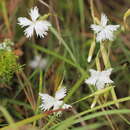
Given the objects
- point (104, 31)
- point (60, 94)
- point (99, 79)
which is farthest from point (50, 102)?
point (104, 31)

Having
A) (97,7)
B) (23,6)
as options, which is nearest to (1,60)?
(23,6)

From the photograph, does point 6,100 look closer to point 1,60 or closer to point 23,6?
point 1,60

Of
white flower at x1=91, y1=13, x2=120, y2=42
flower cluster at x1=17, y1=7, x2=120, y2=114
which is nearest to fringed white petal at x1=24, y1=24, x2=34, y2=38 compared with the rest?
flower cluster at x1=17, y1=7, x2=120, y2=114

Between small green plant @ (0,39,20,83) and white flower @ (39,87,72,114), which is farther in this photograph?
small green plant @ (0,39,20,83)

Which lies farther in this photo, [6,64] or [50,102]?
[6,64]

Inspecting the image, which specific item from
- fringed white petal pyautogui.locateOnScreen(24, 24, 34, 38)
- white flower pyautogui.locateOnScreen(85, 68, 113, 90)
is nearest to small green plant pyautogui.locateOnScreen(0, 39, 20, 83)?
fringed white petal pyautogui.locateOnScreen(24, 24, 34, 38)

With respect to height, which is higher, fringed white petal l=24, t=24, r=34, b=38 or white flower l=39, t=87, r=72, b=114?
fringed white petal l=24, t=24, r=34, b=38

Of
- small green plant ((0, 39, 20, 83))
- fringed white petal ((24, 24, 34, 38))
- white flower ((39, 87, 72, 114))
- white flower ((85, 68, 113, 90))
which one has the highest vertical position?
fringed white petal ((24, 24, 34, 38))

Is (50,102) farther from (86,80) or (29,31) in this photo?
(29,31)

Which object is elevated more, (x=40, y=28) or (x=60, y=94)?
(x=40, y=28)

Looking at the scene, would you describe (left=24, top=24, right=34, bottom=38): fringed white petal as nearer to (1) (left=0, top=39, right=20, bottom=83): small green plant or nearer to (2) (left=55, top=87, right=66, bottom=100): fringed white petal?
(1) (left=0, top=39, right=20, bottom=83): small green plant

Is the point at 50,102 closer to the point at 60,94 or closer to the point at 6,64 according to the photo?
the point at 60,94

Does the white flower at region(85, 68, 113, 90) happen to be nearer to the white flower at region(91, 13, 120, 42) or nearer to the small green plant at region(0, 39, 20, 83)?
the white flower at region(91, 13, 120, 42)

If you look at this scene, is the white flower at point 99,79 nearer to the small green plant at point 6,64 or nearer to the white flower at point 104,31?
the white flower at point 104,31
